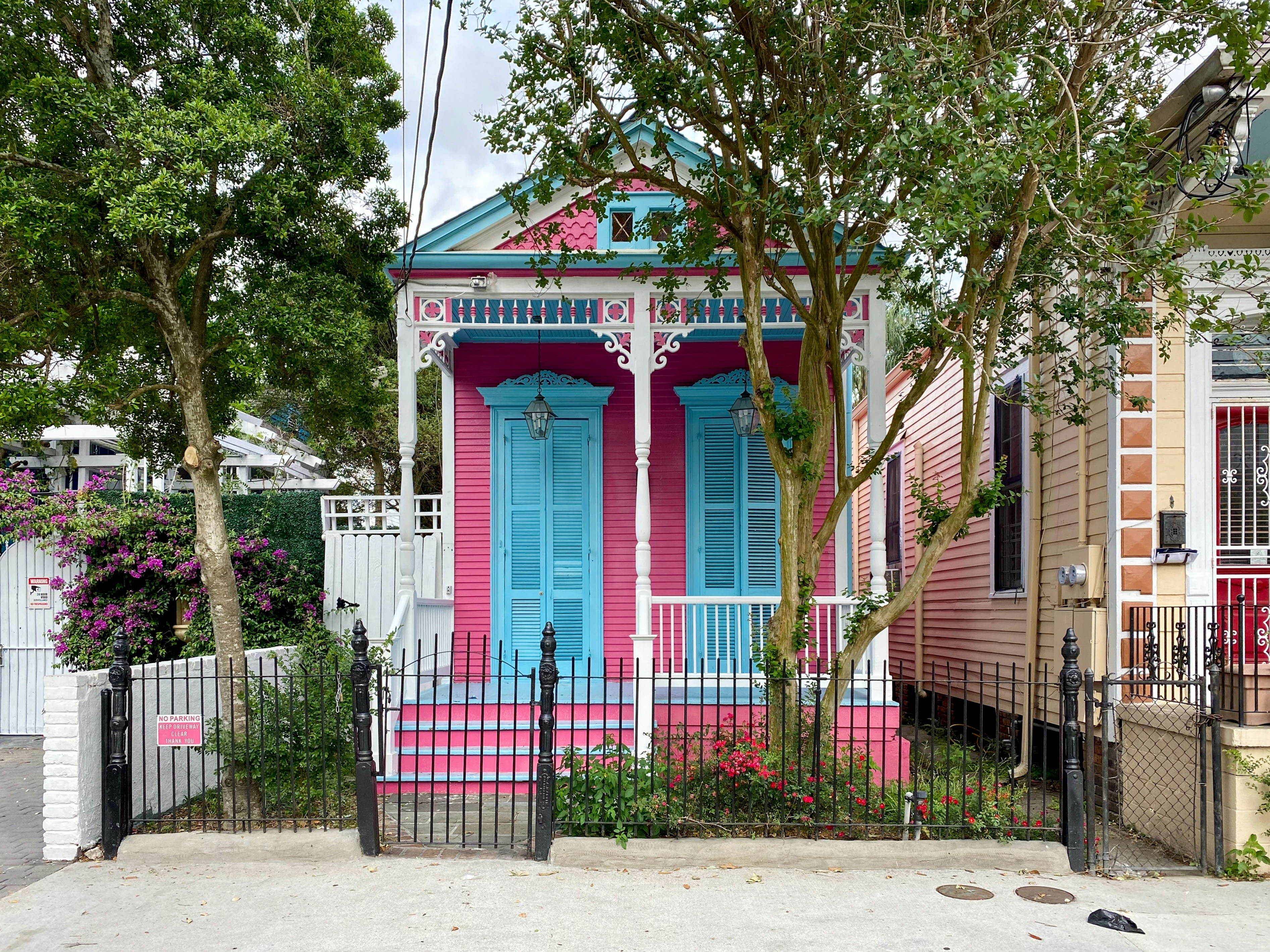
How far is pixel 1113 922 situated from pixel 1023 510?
5.68 m

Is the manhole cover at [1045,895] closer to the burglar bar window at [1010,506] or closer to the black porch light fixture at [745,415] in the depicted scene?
the burglar bar window at [1010,506]

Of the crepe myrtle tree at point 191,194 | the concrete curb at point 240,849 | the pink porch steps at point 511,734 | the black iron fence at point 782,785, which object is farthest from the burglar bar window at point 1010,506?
the concrete curb at point 240,849

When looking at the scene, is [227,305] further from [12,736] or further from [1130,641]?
[1130,641]

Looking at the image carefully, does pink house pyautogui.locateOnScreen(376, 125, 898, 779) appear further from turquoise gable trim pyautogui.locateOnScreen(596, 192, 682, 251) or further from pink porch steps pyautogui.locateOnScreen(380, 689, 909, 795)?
pink porch steps pyautogui.locateOnScreen(380, 689, 909, 795)

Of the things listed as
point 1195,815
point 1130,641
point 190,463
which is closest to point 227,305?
point 190,463

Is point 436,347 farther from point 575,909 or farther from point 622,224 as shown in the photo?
point 575,909

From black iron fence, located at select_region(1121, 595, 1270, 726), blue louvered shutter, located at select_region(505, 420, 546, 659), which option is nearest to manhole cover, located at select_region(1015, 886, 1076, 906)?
black iron fence, located at select_region(1121, 595, 1270, 726)

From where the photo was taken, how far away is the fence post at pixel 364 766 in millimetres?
6598

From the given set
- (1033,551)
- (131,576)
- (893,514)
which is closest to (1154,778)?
(1033,551)

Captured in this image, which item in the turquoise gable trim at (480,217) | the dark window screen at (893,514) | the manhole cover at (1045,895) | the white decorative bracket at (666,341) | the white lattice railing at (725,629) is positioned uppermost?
the turquoise gable trim at (480,217)

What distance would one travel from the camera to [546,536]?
37.1 ft

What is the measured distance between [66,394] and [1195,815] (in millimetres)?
8778

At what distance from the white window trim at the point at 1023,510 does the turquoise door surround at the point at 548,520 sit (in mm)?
4300

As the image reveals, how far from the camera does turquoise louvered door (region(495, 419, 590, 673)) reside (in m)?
11.3
